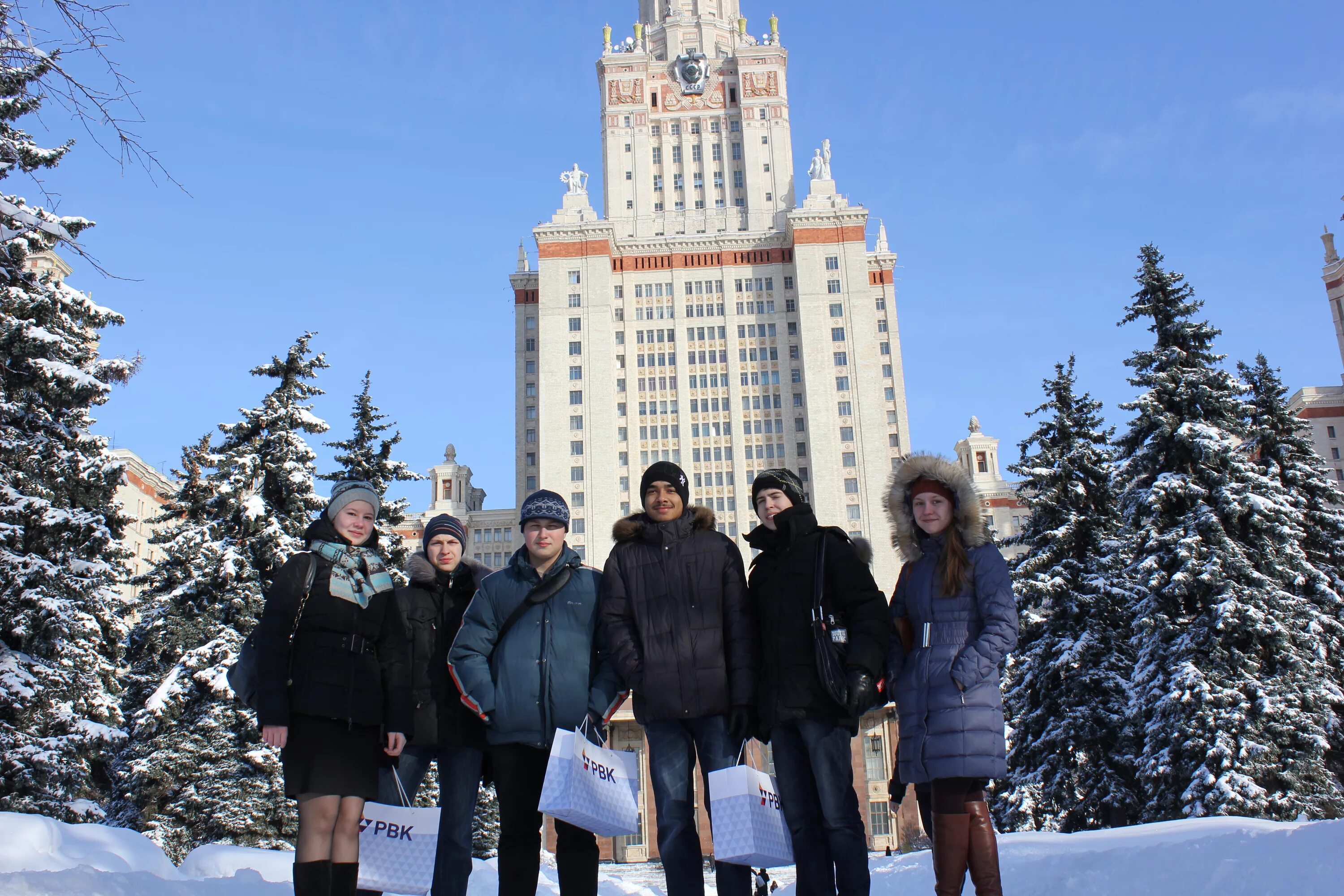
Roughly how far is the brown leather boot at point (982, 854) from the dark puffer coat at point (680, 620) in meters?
1.27

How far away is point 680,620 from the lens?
5.61 metres

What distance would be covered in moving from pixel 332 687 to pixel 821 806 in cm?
260

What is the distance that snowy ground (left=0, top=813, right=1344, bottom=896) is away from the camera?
5.22 metres

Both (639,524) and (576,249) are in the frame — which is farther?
(576,249)

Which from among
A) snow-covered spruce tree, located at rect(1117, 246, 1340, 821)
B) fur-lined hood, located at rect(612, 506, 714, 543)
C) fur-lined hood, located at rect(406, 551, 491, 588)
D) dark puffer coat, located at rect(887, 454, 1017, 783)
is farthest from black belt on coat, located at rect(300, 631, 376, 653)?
snow-covered spruce tree, located at rect(1117, 246, 1340, 821)

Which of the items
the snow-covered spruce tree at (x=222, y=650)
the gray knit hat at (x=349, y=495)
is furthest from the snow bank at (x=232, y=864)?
the snow-covered spruce tree at (x=222, y=650)

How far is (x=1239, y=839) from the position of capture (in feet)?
19.7

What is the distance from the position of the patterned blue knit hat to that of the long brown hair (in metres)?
2.15

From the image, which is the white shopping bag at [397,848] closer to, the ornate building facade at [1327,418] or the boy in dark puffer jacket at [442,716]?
Result: the boy in dark puffer jacket at [442,716]

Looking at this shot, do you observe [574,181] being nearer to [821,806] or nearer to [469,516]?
[469,516]

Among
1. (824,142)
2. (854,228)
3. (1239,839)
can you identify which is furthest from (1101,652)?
(824,142)

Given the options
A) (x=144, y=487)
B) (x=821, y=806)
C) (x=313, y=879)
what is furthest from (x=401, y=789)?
(x=144, y=487)

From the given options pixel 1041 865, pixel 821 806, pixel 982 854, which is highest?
pixel 821 806

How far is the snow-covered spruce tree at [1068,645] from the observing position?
2053 cm
